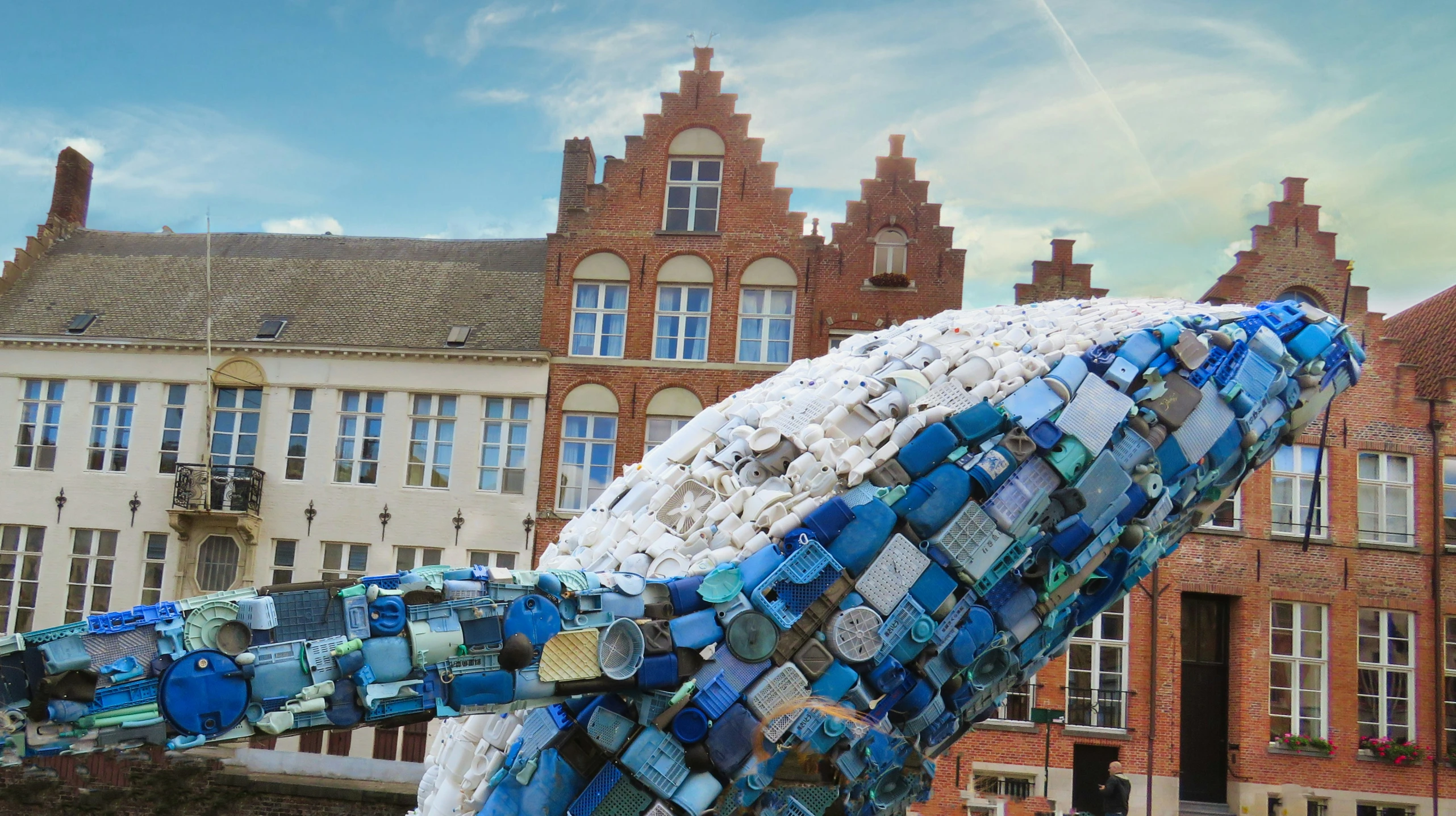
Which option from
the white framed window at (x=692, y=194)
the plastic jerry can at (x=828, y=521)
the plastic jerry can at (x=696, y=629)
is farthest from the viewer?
the white framed window at (x=692, y=194)

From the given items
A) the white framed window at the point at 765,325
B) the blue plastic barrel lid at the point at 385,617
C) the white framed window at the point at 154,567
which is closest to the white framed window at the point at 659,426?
the white framed window at the point at 765,325

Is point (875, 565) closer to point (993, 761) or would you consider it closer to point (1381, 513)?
point (993, 761)

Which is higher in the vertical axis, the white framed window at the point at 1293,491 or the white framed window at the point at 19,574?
the white framed window at the point at 1293,491

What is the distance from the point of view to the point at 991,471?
608cm

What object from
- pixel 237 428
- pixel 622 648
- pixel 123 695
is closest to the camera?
pixel 123 695

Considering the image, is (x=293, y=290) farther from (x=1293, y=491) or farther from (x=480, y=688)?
(x=480, y=688)

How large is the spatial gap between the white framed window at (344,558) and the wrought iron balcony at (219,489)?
1.70 metres

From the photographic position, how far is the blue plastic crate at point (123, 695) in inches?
178

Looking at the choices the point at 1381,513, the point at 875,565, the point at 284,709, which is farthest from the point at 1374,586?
the point at 284,709

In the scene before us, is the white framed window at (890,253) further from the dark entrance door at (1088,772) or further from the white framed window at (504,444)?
the dark entrance door at (1088,772)

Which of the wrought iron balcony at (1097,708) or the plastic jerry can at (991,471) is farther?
the wrought iron balcony at (1097,708)

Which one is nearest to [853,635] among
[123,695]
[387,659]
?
[387,659]

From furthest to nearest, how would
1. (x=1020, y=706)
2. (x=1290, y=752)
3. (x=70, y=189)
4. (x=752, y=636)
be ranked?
1. (x=70, y=189)
2. (x=1020, y=706)
3. (x=1290, y=752)
4. (x=752, y=636)

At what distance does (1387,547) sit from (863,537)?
2269cm
